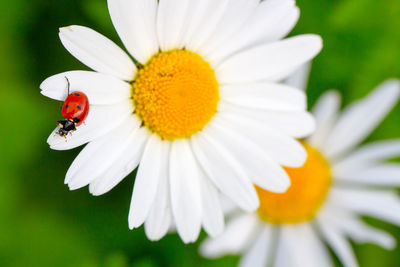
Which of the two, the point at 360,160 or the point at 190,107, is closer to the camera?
the point at 190,107

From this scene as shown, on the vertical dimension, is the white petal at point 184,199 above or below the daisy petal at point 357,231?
above

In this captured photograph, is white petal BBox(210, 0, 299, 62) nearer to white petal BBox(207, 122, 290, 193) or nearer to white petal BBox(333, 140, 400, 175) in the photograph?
white petal BBox(207, 122, 290, 193)

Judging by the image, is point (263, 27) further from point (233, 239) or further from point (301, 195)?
point (233, 239)

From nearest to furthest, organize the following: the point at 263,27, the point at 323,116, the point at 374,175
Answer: the point at 263,27 → the point at 374,175 → the point at 323,116

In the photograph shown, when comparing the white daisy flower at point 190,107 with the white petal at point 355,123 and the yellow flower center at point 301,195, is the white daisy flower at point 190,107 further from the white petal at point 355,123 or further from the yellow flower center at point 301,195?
the white petal at point 355,123

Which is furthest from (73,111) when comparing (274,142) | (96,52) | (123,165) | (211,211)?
(274,142)

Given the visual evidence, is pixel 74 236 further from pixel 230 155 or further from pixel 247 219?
pixel 230 155

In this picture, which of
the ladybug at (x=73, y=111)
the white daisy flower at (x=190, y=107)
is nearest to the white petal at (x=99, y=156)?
the white daisy flower at (x=190, y=107)

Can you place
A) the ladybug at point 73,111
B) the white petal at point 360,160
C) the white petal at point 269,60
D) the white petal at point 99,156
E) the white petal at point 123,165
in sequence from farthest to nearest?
the white petal at point 360,160, the white petal at point 269,60, the white petal at point 123,165, the white petal at point 99,156, the ladybug at point 73,111
